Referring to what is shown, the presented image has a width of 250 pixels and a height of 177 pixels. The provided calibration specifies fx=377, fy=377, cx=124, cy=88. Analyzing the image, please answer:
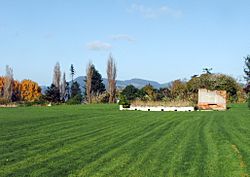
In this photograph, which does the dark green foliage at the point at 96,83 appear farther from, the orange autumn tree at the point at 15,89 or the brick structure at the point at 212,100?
the brick structure at the point at 212,100

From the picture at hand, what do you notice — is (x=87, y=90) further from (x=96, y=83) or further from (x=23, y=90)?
(x=23, y=90)

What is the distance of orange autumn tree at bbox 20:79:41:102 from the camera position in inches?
2393

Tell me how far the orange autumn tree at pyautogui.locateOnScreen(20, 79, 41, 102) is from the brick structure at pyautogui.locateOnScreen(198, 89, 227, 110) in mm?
37031

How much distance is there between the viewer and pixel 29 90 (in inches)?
2422

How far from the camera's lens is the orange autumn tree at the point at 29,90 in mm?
60781

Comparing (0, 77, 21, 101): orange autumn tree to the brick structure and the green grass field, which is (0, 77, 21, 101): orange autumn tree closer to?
the brick structure

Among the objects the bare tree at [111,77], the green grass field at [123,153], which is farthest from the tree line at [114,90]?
the green grass field at [123,153]

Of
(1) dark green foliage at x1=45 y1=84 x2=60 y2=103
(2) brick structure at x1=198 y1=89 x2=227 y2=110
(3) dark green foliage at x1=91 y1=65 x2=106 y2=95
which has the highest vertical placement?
(3) dark green foliage at x1=91 y1=65 x2=106 y2=95

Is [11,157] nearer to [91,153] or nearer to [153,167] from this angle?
[91,153]

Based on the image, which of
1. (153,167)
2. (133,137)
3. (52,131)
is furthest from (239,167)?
(52,131)

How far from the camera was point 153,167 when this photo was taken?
709cm

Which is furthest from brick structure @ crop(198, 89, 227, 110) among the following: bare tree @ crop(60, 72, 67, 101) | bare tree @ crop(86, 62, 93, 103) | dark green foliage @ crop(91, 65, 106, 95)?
dark green foliage @ crop(91, 65, 106, 95)

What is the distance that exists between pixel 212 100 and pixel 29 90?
1572 inches

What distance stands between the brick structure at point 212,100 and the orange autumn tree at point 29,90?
121ft
